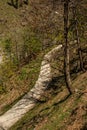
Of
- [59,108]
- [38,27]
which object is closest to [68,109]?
[59,108]

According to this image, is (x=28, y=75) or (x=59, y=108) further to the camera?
(x=28, y=75)

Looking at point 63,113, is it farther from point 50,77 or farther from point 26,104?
point 50,77

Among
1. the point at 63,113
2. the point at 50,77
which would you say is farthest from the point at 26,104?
the point at 63,113

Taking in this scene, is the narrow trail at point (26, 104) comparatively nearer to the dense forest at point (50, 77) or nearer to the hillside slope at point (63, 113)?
the dense forest at point (50, 77)

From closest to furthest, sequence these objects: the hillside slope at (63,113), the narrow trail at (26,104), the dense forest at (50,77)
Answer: the hillside slope at (63,113)
the dense forest at (50,77)
the narrow trail at (26,104)

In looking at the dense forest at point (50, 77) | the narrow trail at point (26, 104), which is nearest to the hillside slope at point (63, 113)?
the dense forest at point (50, 77)

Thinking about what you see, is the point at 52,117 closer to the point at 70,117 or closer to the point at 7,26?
the point at 70,117

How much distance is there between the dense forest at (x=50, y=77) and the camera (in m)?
17.8

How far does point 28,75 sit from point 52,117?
52.8 feet

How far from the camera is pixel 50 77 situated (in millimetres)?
29250

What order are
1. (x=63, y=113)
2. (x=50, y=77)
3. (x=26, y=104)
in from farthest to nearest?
(x=50, y=77) → (x=26, y=104) → (x=63, y=113)

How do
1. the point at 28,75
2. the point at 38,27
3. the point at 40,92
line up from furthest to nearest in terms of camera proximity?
the point at 38,27 → the point at 28,75 → the point at 40,92

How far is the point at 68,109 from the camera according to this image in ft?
60.0

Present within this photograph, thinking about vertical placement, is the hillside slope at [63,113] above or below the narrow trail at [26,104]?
above
